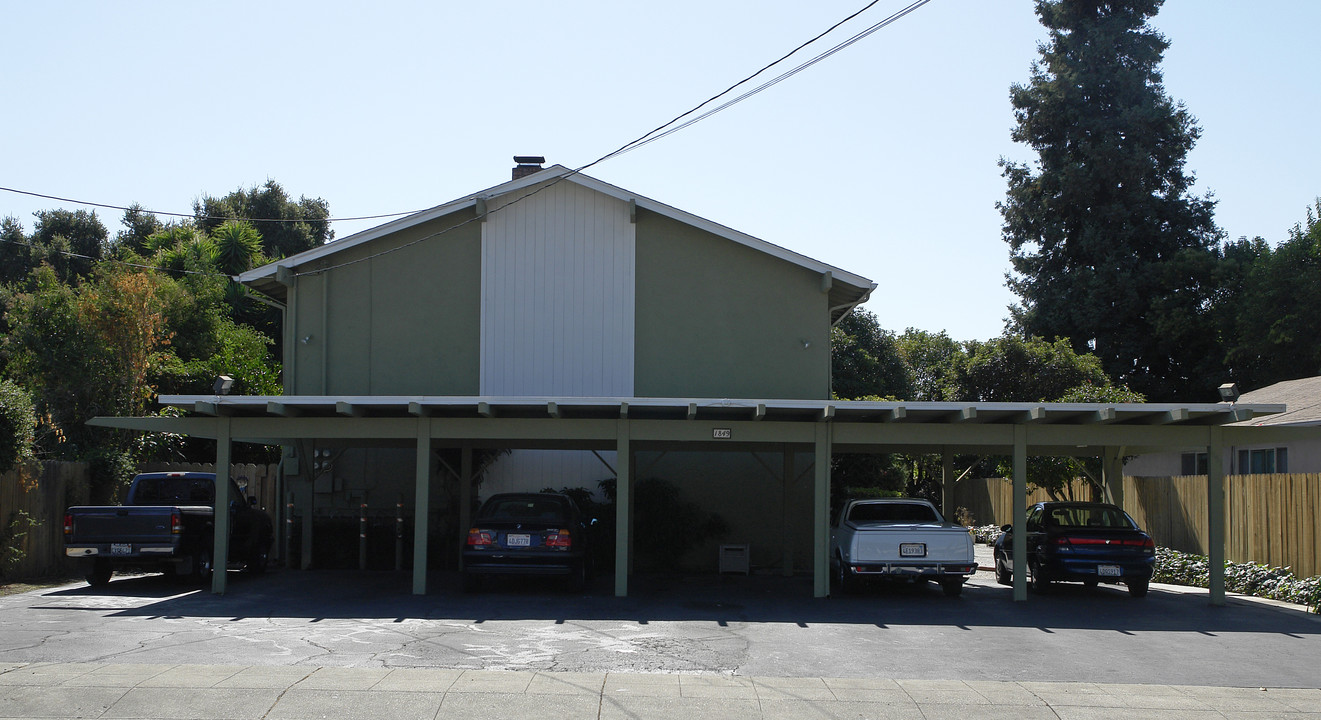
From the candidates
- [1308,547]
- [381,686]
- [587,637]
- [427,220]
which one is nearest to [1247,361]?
[1308,547]

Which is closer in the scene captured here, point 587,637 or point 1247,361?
point 587,637

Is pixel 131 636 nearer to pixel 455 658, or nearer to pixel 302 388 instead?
pixel 455 658

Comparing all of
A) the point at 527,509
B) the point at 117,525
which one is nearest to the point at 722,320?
the point at 527,509

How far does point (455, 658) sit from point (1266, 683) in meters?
7.25

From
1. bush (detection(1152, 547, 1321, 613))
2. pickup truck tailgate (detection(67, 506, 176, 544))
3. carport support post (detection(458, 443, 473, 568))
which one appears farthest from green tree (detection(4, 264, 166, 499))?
bush (detection(1152, 547, 1321, 613))

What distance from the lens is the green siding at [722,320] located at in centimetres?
2030

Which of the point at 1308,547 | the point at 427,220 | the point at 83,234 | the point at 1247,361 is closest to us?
the point at 1308,547

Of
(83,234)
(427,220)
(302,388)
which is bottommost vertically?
(302,388)

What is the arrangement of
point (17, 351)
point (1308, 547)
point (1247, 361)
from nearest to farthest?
point (1308, 547) < point (17, 351) < point (1247, 361)

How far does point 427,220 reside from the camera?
67.1 feet

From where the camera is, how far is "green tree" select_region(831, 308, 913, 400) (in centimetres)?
3962

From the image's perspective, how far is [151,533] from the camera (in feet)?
50.0

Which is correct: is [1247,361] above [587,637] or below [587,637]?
above

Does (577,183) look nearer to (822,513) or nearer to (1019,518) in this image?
(822,513)
